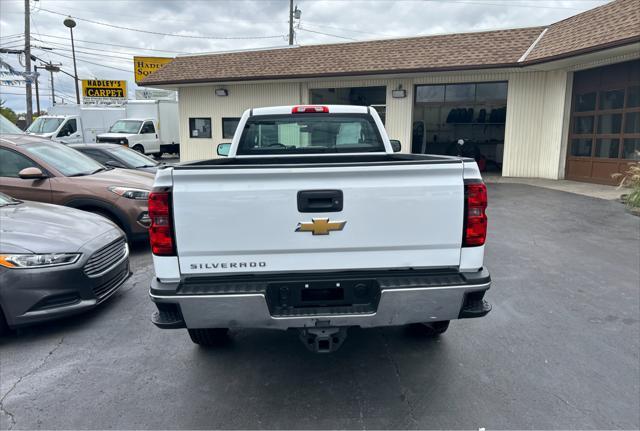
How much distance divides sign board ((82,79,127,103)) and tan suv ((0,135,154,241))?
36.7m

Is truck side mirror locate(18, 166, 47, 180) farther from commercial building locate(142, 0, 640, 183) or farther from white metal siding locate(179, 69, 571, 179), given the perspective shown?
white metal siding locate(179, 69, 571, 179)

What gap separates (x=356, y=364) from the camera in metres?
3.48

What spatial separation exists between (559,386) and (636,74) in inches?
464

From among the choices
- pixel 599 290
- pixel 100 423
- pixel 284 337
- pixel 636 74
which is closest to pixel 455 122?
pixel 636 74

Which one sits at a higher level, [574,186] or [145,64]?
[145,64]

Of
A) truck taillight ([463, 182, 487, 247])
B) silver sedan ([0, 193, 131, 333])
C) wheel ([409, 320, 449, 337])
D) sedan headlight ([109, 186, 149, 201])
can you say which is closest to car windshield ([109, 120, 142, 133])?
sedan headlight ([109, 186, 149, 201])

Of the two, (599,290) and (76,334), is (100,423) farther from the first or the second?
(599,290)

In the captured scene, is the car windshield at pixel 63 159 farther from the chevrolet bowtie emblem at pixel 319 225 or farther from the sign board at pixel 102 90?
the sign board at pixel 102 90

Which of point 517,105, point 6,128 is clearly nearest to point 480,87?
point 517,105

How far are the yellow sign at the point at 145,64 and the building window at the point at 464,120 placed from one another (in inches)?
835

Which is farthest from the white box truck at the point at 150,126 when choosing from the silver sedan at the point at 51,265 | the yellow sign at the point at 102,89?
the silver sedan at the point at 51,265

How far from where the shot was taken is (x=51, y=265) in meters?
3.93

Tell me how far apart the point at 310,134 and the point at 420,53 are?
490 inches

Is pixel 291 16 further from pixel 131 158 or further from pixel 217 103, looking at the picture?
pixel 131 158
